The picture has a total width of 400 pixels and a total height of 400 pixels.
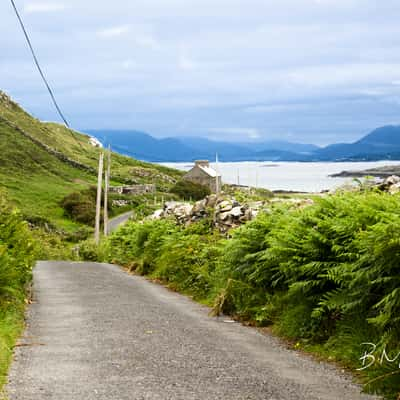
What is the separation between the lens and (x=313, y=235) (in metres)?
11.3

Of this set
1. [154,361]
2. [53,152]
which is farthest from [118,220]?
[154,361]

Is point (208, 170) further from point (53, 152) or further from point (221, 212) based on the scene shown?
point (221, 212)

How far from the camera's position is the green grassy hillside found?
10081 centimetres

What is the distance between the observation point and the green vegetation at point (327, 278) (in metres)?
8.88

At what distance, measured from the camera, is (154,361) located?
9875 mm

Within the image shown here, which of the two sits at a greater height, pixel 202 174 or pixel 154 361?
pixel 202 174

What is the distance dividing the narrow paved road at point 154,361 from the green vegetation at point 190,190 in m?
99.1

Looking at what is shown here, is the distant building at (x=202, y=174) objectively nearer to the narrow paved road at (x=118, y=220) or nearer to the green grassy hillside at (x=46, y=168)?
the green grassy hillside at (x=46, y=168)

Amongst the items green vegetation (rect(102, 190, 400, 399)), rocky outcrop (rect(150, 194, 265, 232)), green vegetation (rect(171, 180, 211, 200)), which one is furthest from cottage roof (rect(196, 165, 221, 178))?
green vegetation (rect(102, 190, 400, 399))

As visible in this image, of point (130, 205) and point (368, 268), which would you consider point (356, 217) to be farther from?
point (130, 205)

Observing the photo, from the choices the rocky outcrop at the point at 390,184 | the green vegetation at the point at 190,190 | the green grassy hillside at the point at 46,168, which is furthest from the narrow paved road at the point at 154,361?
the green vegetation at the point at 190,190

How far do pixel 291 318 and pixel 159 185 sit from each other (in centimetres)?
12902

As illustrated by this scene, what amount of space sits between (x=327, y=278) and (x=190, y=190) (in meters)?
107

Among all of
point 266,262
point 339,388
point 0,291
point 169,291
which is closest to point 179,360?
point 339,388
